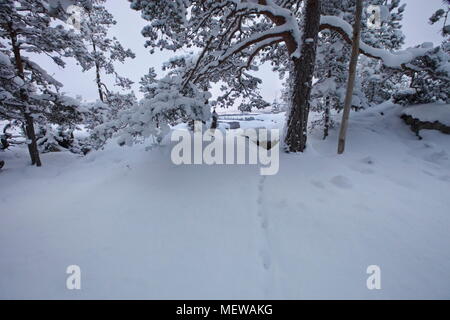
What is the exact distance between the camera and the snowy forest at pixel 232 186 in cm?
255

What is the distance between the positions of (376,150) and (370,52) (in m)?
3.31

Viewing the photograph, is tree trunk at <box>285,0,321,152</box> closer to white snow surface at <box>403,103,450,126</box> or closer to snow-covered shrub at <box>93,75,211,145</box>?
snow-covered shrub at <box>93,75,211,145</box>

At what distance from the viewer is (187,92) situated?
5551 millimetres

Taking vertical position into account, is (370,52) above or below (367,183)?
above

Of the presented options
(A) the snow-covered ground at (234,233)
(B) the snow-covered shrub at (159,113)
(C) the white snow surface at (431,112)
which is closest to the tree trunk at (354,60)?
(A) the snow-covered ground at (234,233)

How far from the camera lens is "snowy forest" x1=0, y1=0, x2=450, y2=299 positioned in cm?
255

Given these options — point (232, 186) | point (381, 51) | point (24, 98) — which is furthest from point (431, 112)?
point (24, 98)

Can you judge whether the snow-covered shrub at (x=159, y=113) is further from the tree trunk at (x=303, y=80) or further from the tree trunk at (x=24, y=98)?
the tree trunk at (x=24, y=98)

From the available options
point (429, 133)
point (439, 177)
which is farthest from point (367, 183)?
point (429, 133)

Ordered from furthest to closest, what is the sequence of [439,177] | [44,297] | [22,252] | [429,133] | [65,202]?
[429,133] < [439,177] < [65,202] < [22,252] < [44,297]

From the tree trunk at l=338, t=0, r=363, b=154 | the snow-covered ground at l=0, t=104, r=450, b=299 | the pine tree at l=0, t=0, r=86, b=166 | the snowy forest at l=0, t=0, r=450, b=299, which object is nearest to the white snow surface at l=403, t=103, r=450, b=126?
the snowy forest at l=0, t=0, r=450, b=299

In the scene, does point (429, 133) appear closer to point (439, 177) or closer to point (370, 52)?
point (439, 177)

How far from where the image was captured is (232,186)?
15.1 feet

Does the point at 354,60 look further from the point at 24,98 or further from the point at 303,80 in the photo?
the point at 24,98
